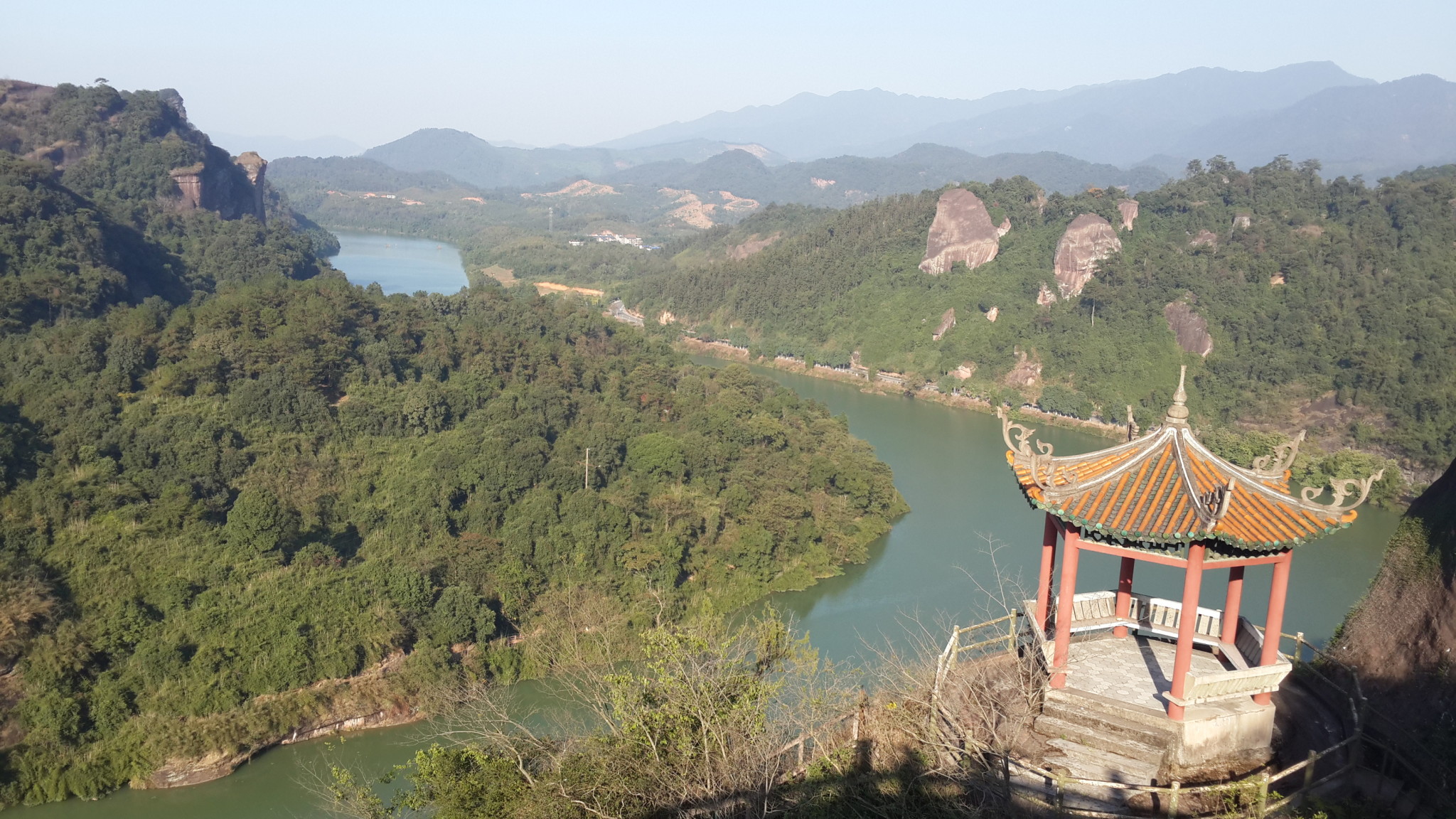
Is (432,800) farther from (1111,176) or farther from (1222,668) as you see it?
(1111,176)

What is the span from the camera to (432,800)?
28.2 feet

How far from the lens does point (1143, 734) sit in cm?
698

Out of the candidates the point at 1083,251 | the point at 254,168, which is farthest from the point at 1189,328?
the point at 254,168

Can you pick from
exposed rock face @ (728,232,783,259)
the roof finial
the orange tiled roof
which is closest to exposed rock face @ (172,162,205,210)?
exposed rock face @ (728,232,783,259)

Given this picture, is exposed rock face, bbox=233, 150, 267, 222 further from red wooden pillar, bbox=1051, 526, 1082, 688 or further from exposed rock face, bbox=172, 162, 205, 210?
red wooden pillar, bbox=1051, 526, 1082, 688

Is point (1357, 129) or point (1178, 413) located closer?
point (1178, 413)

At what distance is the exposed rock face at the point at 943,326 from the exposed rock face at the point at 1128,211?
9353 mm

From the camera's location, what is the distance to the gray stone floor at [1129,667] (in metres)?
7.42

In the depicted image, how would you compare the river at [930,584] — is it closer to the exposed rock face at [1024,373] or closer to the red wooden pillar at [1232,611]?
the red wooden pillar at [1232,611]

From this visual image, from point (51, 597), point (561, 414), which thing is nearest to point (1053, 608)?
point (51, 597)

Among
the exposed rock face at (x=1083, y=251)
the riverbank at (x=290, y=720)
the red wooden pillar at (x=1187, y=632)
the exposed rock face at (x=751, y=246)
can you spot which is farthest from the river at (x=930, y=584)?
the exposed rock face at (x=751, y=246)

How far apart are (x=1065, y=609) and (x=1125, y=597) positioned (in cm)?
123

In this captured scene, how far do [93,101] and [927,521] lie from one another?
45419 mm

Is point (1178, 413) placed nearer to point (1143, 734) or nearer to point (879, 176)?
point (1143, 734)
